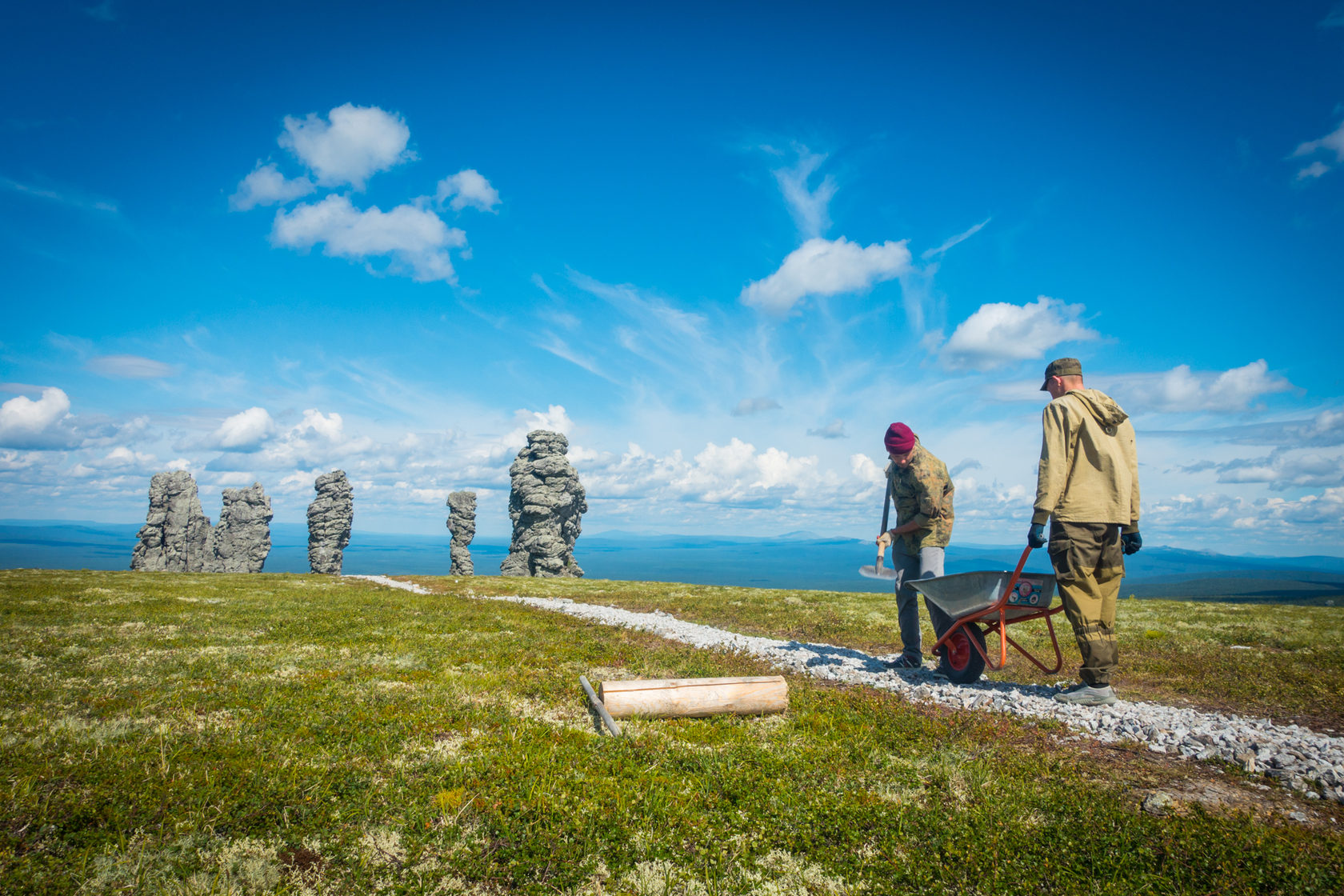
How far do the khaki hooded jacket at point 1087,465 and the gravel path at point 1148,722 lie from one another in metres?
2.56

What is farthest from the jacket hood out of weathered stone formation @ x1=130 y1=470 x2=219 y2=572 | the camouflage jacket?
weathered stone formation @ x1=130 y1=470 x2=219 y2=572

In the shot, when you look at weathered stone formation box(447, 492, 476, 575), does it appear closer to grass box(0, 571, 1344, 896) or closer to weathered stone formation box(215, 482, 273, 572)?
weathered stone formation box(215, 482, 273, 572)

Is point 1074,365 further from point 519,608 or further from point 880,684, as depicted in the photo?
point 519,608

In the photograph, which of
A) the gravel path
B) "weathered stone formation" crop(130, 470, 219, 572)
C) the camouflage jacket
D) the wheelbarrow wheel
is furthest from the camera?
"weathered stone formation" crop(130, 470, 219, 572)

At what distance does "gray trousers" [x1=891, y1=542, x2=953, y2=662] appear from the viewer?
10.3m

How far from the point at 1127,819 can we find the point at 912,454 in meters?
6.40

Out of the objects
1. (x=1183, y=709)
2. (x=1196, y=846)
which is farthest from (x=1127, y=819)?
(x=1183, y=709)

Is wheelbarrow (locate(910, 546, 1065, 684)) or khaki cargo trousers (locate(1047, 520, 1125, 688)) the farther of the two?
wheelbarrow (locate(910, 546, 1065, 684))

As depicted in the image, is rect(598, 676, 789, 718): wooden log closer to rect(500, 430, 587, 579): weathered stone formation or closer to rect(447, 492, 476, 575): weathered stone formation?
rect(500, 430, 587, 579): weathered stone formation

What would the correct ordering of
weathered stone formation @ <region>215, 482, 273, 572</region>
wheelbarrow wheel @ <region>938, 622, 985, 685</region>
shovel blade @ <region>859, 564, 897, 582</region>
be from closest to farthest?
wheelbarrow wheel @ <region>938, 622, 985, 685</region> → shovel blade @ <region>859, 564, 897, 582</region> → weathered stone formation @ <region>215, 482, 273, 572</region>

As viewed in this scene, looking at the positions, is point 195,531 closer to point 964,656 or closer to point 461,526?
point 461,526

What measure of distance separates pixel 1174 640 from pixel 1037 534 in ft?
35.3

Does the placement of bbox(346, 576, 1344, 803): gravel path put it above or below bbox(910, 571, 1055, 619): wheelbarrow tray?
below

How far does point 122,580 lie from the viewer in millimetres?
26984
